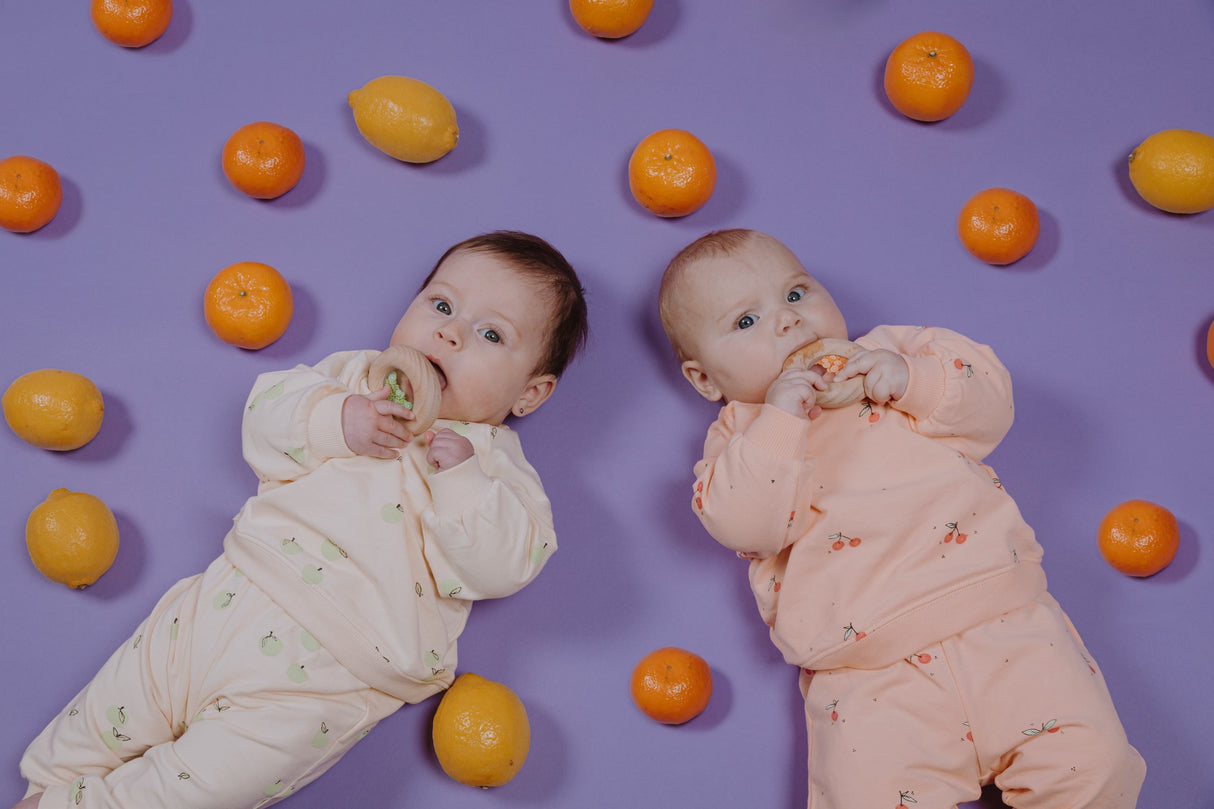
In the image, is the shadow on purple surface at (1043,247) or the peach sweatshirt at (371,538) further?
the shadow on purple surface at (1043,247)

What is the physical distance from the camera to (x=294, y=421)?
1643 mm

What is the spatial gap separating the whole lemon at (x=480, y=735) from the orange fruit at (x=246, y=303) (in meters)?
0.75

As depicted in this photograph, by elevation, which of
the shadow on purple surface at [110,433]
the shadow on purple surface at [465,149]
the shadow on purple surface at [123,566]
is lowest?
the shadow on purple surface at [123,566]

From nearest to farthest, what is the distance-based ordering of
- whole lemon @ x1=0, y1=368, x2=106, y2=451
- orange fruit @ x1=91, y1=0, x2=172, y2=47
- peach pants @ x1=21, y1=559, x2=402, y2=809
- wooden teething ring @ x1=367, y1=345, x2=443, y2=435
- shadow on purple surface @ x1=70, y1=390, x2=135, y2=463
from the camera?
peach pants @ x1=21, y1=559, x2=402, y2=809 < wooden teething ring @ x1=367, y1=345, x2=443, y2=435 < whole lemon @ x1=0, y1=368, x2=106, y2=451 < shadow on purple surface @ x1=70, y1=390, x2=135, y2=463 < orange fruit @ x1=91, y1=0, x2=172, y2=47

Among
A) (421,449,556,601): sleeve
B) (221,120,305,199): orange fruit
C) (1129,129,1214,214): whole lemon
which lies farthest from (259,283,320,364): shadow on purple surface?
(1129,129,1214,214): whole lemon

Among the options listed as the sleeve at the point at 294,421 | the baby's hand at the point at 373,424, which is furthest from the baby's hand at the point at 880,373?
the sleeve at the point at 294,421

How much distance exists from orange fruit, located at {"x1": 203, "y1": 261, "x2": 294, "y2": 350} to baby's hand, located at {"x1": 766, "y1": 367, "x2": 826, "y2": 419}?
3.02 feet

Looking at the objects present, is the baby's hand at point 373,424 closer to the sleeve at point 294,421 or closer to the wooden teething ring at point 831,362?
the sleeve at point 294,421

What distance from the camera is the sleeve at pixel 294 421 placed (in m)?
1.64

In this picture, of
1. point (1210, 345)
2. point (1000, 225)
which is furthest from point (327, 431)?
point (1210, 345)

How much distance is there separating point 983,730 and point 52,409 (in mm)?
1662

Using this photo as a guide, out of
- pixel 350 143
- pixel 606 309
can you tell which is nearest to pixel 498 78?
pixel 350 143

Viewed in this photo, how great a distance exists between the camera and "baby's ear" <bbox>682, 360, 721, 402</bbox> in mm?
1885

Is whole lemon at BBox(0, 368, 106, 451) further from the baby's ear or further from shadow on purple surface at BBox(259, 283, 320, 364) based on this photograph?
the baby's ear
